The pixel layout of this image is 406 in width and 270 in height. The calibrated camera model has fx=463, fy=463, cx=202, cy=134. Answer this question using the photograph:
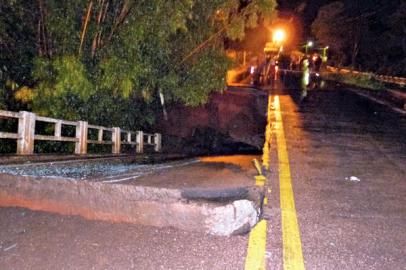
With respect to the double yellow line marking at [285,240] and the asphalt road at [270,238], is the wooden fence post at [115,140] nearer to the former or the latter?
the asphalt road at [270,238]

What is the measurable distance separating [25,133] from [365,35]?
56435 millimetres

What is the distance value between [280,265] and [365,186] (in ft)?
11.1

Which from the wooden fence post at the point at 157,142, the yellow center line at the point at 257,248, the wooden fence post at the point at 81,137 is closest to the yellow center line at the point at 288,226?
the yellow center line at the point at 257,248

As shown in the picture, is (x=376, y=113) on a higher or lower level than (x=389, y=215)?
higher

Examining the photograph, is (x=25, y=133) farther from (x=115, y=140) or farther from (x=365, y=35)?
(x=365, y=35)

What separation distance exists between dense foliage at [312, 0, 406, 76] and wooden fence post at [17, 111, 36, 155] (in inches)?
1653

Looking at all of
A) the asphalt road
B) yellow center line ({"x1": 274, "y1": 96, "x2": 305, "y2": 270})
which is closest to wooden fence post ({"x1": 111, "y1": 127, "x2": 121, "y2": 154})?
yellow center line ({"x1": 274, "y1": 96, "x2": 305, "y2": 270})

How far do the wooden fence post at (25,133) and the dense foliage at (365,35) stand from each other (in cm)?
4198

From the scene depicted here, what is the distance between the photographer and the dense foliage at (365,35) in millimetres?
47844

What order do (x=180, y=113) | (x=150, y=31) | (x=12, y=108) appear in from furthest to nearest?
1. (x=180, y=113)
2. (x=150, y=31)
3. (x=12, y=108)

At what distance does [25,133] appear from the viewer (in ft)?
29.0

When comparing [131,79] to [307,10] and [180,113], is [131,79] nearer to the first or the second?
[180,113]

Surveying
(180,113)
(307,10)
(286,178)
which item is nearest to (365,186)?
(286,178)

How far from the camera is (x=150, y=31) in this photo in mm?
13734
